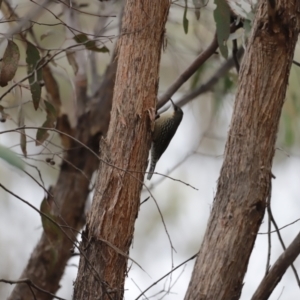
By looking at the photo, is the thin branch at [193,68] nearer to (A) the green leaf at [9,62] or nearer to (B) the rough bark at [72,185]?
(B) the rough bark at [72,185]

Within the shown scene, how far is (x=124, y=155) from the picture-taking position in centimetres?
154

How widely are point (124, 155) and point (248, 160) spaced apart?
0.98 ft

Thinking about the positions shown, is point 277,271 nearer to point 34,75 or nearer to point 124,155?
point 124,155

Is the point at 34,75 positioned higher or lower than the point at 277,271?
higher

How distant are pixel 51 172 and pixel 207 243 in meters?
2.69

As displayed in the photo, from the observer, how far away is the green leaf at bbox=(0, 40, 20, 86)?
1.60 meters

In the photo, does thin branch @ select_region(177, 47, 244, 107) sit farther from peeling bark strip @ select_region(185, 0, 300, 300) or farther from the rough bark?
peeling bark strip @ select_region(185, 0, 300, 300)

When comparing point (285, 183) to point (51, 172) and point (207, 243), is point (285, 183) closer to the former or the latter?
point (51, 172)

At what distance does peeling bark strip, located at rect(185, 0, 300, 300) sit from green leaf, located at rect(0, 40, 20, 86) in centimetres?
56

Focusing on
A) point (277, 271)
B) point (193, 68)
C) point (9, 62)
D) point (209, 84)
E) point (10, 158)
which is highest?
point (209, 84)

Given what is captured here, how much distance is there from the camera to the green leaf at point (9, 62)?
1.60 m

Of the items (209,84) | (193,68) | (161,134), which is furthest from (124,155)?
(209,84)

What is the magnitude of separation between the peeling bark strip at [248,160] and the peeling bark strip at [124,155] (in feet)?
0.65

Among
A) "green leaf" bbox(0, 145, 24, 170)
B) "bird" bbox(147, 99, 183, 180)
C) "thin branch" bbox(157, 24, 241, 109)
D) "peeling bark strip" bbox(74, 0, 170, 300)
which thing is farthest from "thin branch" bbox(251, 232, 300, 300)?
"thin branch" bbox(157, 24, 241, 109)
